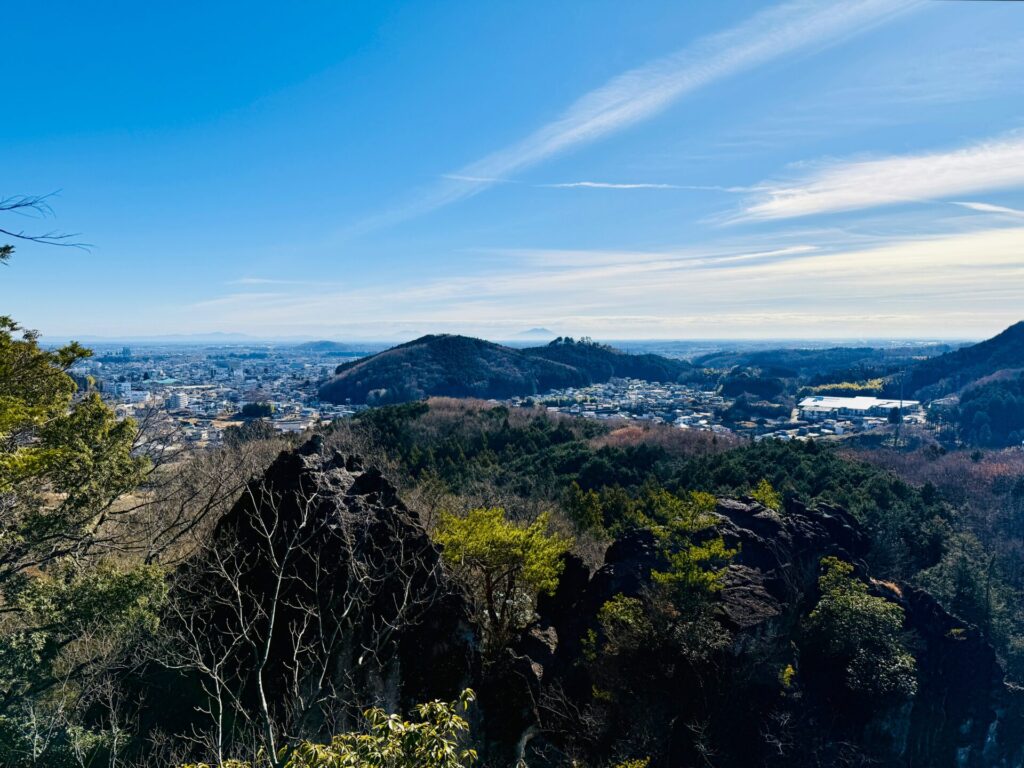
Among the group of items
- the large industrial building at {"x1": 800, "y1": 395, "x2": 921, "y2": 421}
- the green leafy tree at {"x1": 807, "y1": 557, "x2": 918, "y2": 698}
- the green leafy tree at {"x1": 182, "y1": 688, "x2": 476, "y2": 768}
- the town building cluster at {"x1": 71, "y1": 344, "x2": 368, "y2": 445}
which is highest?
the green leafy tree at {"x1": 182, "y1": 688, "x2": 476, "y2": 768}

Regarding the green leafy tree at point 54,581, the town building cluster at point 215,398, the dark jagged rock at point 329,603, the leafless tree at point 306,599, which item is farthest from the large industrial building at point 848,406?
the green leafy tree at point 54,581

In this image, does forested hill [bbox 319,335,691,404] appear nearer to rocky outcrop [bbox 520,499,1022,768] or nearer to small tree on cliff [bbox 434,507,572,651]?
rocky outcrop [bbox 520,499,1022,768]

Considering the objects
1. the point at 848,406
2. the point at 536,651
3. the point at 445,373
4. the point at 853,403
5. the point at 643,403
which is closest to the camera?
the point at 536,651

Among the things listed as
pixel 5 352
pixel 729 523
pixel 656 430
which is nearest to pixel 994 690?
pixel 729 523

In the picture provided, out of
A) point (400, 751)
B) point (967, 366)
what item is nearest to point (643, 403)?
point (967, 366)

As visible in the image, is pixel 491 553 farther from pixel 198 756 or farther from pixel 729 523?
pixel 729 523

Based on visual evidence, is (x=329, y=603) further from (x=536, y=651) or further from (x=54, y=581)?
(x=536, y=651)

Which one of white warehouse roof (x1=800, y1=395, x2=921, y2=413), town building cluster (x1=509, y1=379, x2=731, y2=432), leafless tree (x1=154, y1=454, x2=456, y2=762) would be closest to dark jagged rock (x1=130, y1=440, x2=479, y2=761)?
leafless tree (x1=154, y1=454, x2=456, y2=762)
